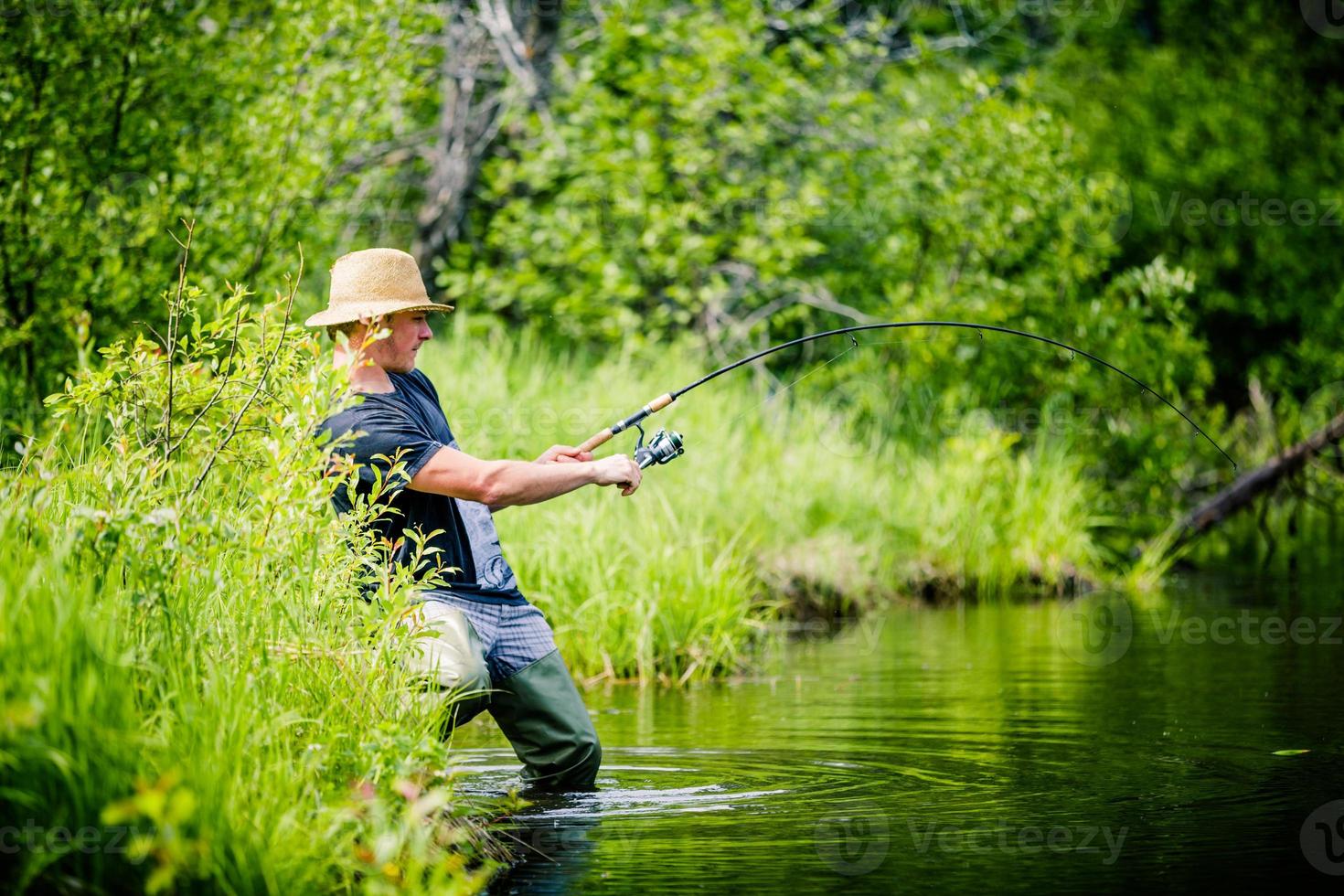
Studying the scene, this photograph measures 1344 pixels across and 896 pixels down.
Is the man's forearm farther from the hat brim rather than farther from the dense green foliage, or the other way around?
the hat brim

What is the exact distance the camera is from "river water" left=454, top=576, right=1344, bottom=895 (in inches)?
168

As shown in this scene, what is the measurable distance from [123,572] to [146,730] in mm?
545

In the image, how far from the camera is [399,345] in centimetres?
503

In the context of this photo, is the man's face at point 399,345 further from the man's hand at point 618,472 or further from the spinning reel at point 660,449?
the spinning reel at point 660,449

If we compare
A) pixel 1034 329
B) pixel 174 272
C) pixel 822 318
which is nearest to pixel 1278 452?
pixel 1034 329

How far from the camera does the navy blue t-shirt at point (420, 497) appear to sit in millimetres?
4723

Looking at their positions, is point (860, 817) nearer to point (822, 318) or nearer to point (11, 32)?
point (11, 32)

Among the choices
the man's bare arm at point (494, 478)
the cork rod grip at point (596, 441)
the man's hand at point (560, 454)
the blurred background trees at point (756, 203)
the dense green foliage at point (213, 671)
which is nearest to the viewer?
the dense green foliage at point (213, 671)

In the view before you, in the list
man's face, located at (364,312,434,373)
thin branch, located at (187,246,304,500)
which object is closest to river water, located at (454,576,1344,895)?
thin branch, located at (187,246,304,500)

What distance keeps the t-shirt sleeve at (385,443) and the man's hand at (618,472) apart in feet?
1.68

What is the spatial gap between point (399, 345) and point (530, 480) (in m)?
0.64

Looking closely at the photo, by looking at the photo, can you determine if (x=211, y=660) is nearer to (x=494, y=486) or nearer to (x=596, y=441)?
(x=494, y=486)

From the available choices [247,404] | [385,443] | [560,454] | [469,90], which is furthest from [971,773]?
[469,90]

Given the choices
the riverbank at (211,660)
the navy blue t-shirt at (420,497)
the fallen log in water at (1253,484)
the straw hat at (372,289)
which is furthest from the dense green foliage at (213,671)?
the fallen log in water at (1253,484)
